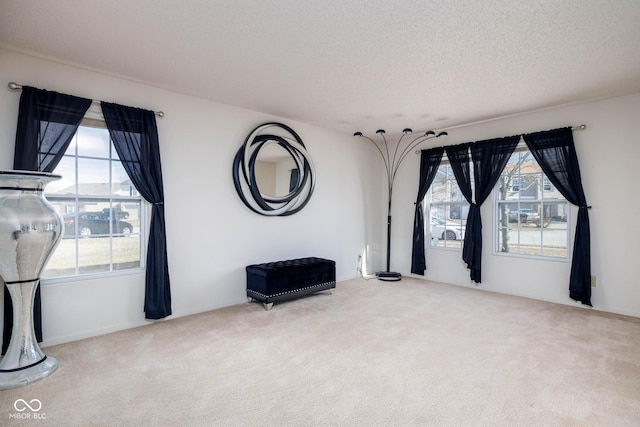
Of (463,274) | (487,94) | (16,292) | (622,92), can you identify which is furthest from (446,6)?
(463,274)

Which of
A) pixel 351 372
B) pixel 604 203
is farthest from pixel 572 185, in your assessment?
pixel 351 372

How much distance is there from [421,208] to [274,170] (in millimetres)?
2616

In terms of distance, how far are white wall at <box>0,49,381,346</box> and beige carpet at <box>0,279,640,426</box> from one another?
0.29 metres

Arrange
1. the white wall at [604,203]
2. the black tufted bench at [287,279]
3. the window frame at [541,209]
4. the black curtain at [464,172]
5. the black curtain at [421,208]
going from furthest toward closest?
the black curtain at [421,208] → the black curtain at [464,172] → the window frame at [541,209] → the black tufted bench at [287,279] → the white wall at [604,203]

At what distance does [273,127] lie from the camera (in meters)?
4.40

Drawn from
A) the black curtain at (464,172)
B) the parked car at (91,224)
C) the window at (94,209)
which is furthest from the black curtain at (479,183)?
the parked car at (91,224)

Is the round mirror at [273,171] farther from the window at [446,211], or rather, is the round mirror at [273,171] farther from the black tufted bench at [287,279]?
the window at [446,211]

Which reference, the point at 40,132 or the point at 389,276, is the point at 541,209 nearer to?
the point at 389,276

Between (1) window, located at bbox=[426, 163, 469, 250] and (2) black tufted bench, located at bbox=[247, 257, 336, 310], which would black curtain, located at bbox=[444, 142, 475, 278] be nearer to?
(1) window, located at bbox=[426, 163, 469, 250]

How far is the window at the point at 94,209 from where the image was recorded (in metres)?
2.95

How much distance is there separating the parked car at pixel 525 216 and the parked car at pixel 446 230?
745 millimetres

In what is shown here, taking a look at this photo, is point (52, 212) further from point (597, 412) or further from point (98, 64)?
point (597, 412)

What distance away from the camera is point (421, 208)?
543cm

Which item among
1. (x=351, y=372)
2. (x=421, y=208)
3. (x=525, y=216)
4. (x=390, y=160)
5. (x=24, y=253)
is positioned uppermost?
(x=390, y=160)
